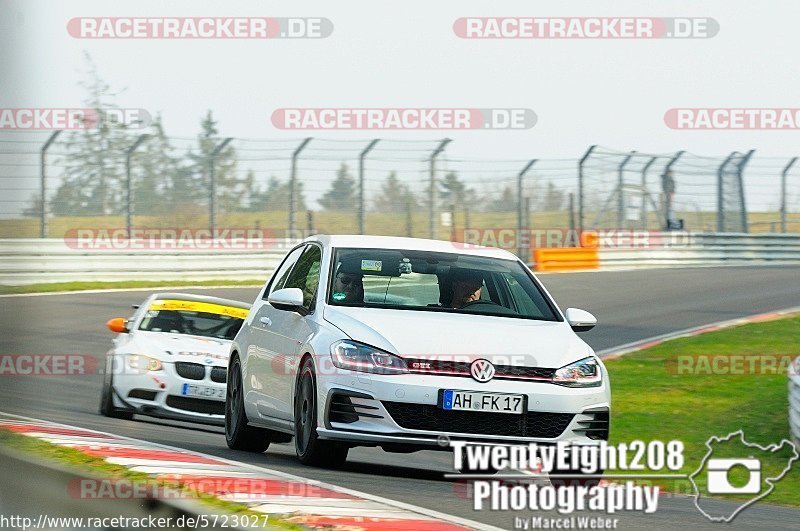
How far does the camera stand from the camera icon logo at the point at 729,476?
991 centimetres

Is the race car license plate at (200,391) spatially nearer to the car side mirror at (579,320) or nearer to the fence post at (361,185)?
the car side mirror at (579,320)

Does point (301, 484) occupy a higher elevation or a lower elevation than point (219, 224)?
lower

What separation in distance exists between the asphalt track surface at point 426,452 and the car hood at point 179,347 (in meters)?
0.63

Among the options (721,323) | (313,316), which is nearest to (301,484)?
(313,316)

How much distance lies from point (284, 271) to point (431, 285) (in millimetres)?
1627

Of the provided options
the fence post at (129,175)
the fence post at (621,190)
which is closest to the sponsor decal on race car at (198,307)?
the fence post at (129,175)

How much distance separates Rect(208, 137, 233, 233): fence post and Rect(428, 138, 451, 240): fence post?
3.92 meters

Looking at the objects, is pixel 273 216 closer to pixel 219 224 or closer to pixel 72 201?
pixel 219 224

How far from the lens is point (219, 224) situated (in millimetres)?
28531

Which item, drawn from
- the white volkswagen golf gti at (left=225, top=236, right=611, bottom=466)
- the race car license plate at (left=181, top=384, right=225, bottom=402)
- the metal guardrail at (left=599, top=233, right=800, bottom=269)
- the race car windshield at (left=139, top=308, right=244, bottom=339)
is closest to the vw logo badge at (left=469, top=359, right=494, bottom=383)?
the white volkswagen golf gti at (left=225, top=236, right=611, bottom=466)

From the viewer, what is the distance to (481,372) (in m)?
8.15

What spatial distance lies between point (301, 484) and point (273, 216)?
72.5 ft

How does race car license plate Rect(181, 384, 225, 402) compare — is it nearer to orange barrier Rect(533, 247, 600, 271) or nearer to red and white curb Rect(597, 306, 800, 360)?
red and white curb Rect(597, 306, 800, 360)

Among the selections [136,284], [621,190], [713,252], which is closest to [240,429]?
[136,284]
